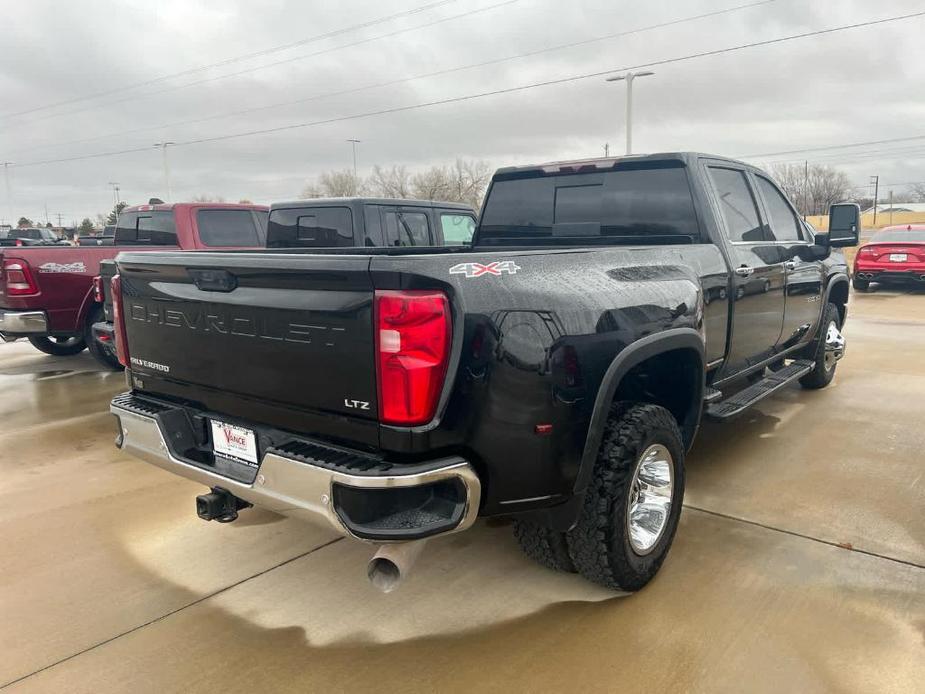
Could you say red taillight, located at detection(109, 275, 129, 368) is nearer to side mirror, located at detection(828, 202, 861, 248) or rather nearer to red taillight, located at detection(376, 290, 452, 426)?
red taillight, located at detection(376, 290, 452, 426)

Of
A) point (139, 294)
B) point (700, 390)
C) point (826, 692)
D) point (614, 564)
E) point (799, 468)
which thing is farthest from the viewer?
point (799, 468)

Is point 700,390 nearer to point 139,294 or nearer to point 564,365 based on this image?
point 564,365

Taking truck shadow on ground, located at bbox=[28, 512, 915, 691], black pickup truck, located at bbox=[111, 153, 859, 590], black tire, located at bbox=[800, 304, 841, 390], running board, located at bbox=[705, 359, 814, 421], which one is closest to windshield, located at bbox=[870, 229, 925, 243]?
black tire, located at bbox=[800, 304, 841, 390]

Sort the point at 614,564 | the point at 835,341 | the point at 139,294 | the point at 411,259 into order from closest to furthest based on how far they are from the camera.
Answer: the point at 411,259, the point at 614,564, the point at 139,294, the point at 835,341

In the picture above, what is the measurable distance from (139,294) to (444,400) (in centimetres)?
169

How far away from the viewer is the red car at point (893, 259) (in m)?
14.2

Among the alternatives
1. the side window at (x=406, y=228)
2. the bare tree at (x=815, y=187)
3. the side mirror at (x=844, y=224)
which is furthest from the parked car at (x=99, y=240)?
the bare tree at (x=815, y=187)

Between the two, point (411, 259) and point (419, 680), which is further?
point (419, 680)

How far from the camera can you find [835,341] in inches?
248

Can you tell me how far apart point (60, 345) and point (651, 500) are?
8484mm

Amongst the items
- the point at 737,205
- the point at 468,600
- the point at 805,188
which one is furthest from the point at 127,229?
the point at 805,188

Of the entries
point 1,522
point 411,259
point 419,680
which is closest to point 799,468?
point 419,680

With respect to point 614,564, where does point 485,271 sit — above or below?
above

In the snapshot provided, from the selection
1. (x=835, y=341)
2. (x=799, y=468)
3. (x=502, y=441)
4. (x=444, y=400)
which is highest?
(x=444, y=400)
